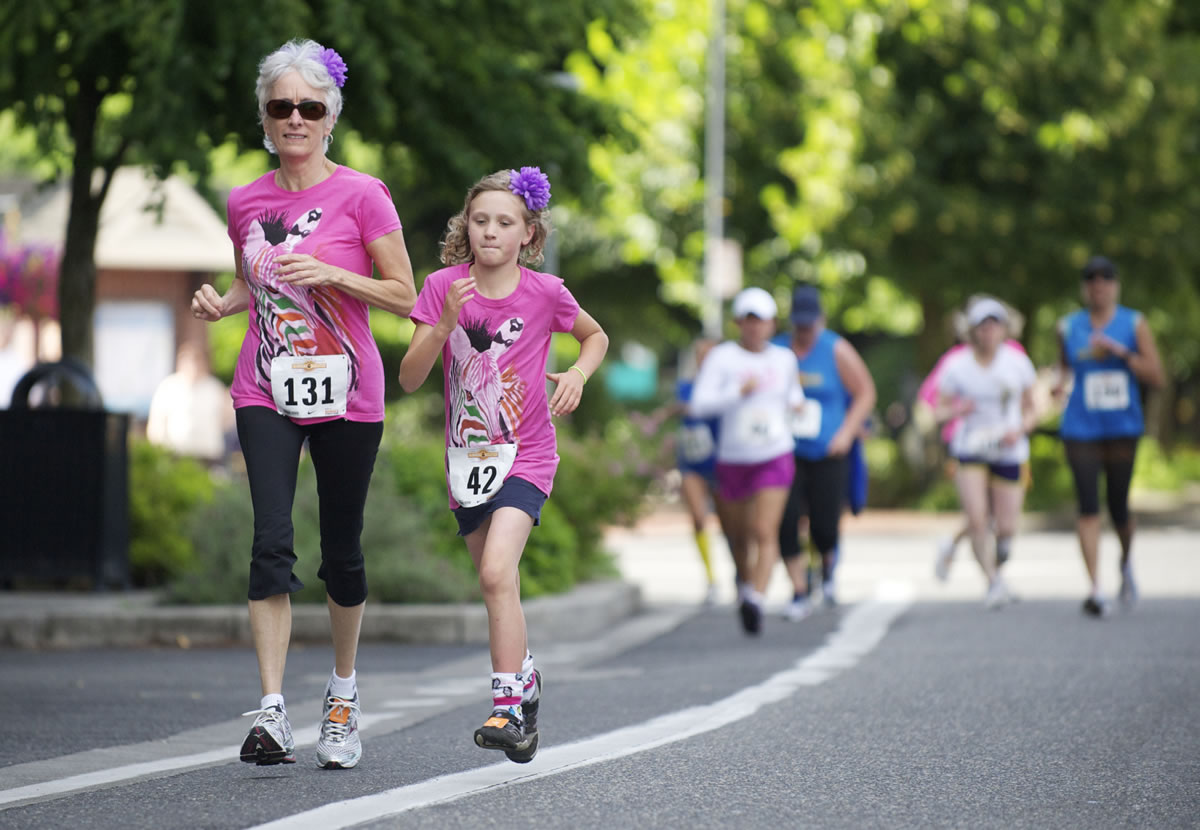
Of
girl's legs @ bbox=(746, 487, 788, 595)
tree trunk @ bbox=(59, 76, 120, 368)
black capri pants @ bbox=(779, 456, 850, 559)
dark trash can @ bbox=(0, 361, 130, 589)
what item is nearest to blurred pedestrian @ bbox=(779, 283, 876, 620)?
black capri pants @ bbox=(779, 456, 850, 559)

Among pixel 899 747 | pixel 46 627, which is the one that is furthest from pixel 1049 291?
pixel 899 747

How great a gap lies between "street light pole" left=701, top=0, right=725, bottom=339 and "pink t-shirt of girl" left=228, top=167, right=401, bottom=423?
23.4m

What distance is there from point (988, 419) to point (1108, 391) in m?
0.98

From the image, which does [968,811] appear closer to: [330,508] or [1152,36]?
[330,508]

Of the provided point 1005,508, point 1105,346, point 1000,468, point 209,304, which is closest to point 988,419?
point 1000,468

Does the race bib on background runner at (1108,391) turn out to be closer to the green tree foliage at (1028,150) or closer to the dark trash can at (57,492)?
the dark trash can at (57,492)

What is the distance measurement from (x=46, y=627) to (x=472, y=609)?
2126 millimetres

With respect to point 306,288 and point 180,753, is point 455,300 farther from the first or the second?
point 180,753

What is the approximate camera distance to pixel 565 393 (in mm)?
5984

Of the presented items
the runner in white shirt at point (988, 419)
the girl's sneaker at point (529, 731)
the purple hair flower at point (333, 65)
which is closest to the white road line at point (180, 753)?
the girl's sneaker at point (529, 731)

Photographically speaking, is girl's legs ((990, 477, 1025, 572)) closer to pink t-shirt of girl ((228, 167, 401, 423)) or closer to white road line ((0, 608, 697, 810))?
white road line ((0, 608, 697, 810))

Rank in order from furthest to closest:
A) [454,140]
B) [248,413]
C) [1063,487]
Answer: [1063,487], [454,140], [248,413]

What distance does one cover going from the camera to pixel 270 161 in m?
11.9

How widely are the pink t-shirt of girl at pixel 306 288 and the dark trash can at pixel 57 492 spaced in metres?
5.60
